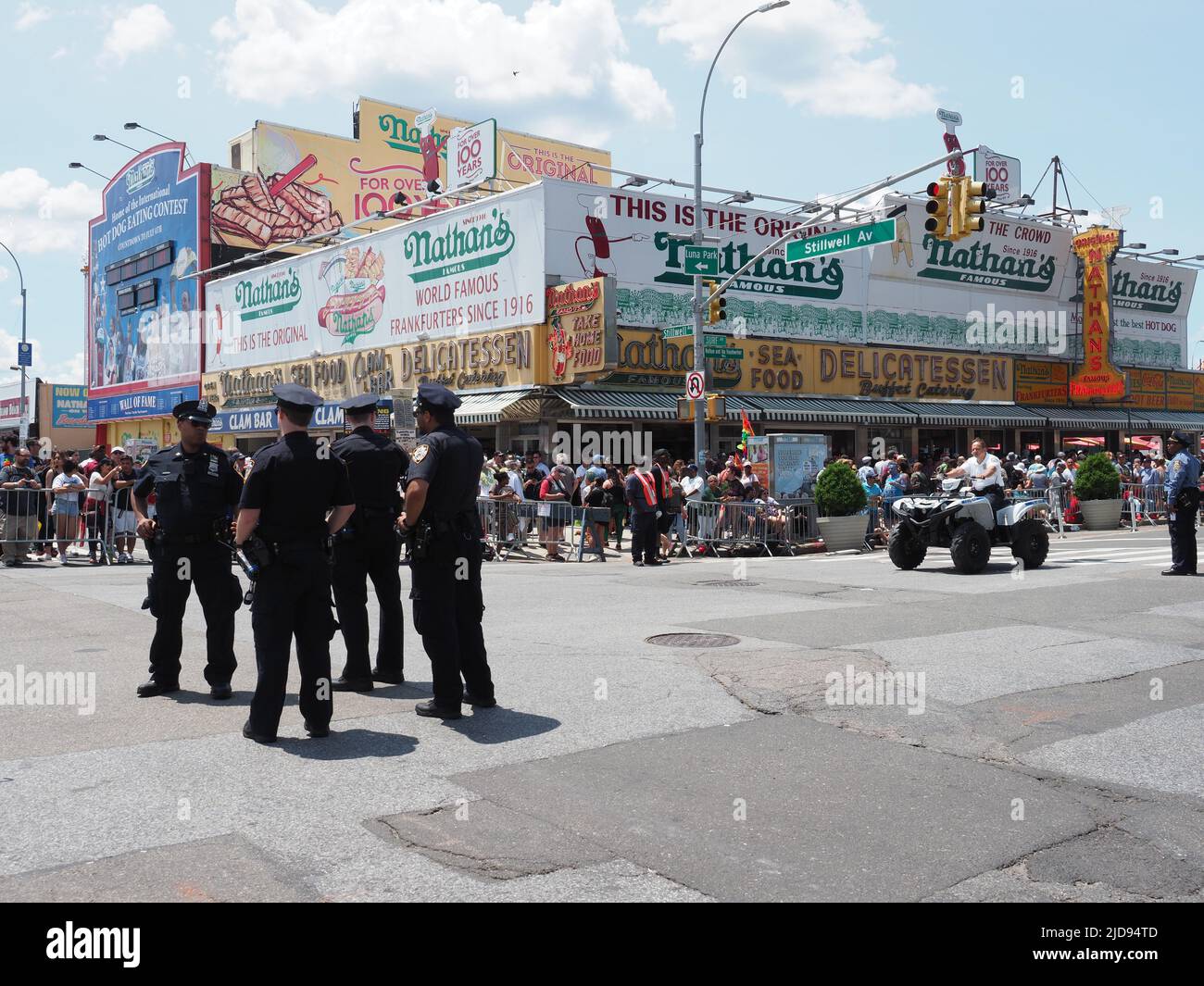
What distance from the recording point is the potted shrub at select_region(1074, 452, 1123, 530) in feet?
80.8

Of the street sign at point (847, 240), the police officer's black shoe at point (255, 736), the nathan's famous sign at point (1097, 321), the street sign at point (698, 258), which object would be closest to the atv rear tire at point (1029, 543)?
the street sign at point (847, 240)

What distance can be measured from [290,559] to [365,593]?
1385 millimetres

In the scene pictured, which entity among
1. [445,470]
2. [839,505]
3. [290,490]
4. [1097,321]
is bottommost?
[839,505]

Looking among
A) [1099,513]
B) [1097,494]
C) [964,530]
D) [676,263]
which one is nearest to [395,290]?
[676,263]

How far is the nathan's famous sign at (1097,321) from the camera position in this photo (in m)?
39.1

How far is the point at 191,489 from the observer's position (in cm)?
714

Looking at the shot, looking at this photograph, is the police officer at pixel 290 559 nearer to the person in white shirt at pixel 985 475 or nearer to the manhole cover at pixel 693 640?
the manhole cover at pixel 693 640

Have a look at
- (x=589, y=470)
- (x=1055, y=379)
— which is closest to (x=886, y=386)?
(x=1055, y=379)

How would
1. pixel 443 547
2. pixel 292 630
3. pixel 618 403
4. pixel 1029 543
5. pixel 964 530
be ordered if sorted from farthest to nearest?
pixel 618 403 → pixel 1029 543 → pixel 964 530 → pixel 443 547 → pixel 292 630

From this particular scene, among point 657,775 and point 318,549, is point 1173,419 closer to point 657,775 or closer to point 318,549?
point 657,775

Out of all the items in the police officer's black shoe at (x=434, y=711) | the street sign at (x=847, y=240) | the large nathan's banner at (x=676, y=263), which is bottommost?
the police officer's black shoe at (x=434, y=711)

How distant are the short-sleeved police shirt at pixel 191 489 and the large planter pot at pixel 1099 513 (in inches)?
863

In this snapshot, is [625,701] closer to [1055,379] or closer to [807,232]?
[807,232]
